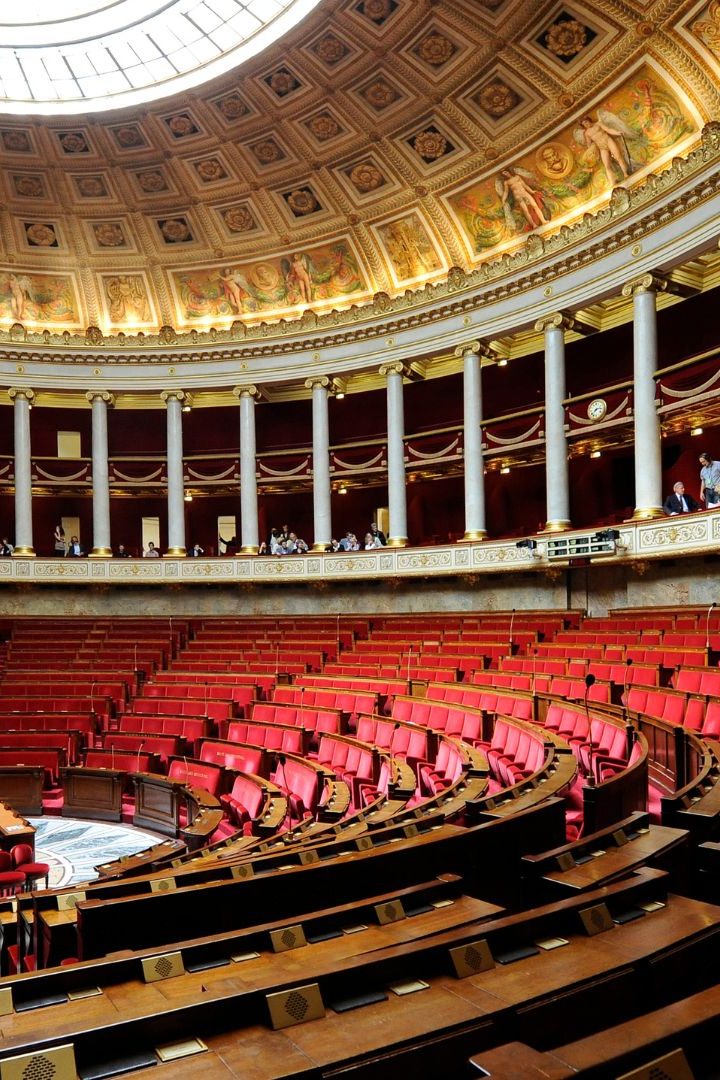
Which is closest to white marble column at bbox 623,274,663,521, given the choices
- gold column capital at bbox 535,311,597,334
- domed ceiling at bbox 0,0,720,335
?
gold column capital at bbox 535,311,597,334

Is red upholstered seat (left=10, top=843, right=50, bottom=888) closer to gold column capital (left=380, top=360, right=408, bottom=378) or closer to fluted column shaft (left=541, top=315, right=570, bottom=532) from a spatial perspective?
fluted column shaft (left=541, top=315, right=570, bottom=532)

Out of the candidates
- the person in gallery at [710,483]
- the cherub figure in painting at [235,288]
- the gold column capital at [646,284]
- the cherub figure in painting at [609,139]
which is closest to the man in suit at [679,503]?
the person in gallery at [710,483]

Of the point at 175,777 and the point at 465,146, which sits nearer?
the point at 175,777

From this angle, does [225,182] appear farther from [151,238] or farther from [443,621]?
[443,621]

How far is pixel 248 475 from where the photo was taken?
918 inches

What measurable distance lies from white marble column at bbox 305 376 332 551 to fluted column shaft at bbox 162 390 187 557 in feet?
13.0

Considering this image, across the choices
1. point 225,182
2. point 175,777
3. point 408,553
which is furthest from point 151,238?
point 175,777

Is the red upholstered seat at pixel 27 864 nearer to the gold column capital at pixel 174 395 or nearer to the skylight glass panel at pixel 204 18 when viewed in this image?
the gold column capital at pixel 174 395

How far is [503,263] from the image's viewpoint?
63.2 feet

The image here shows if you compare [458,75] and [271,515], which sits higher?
[458,75]

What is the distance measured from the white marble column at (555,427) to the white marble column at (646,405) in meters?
1.86

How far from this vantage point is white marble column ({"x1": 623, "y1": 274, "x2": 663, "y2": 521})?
16.3 m

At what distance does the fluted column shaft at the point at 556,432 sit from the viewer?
18203mm

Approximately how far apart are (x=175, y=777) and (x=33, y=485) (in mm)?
15938
